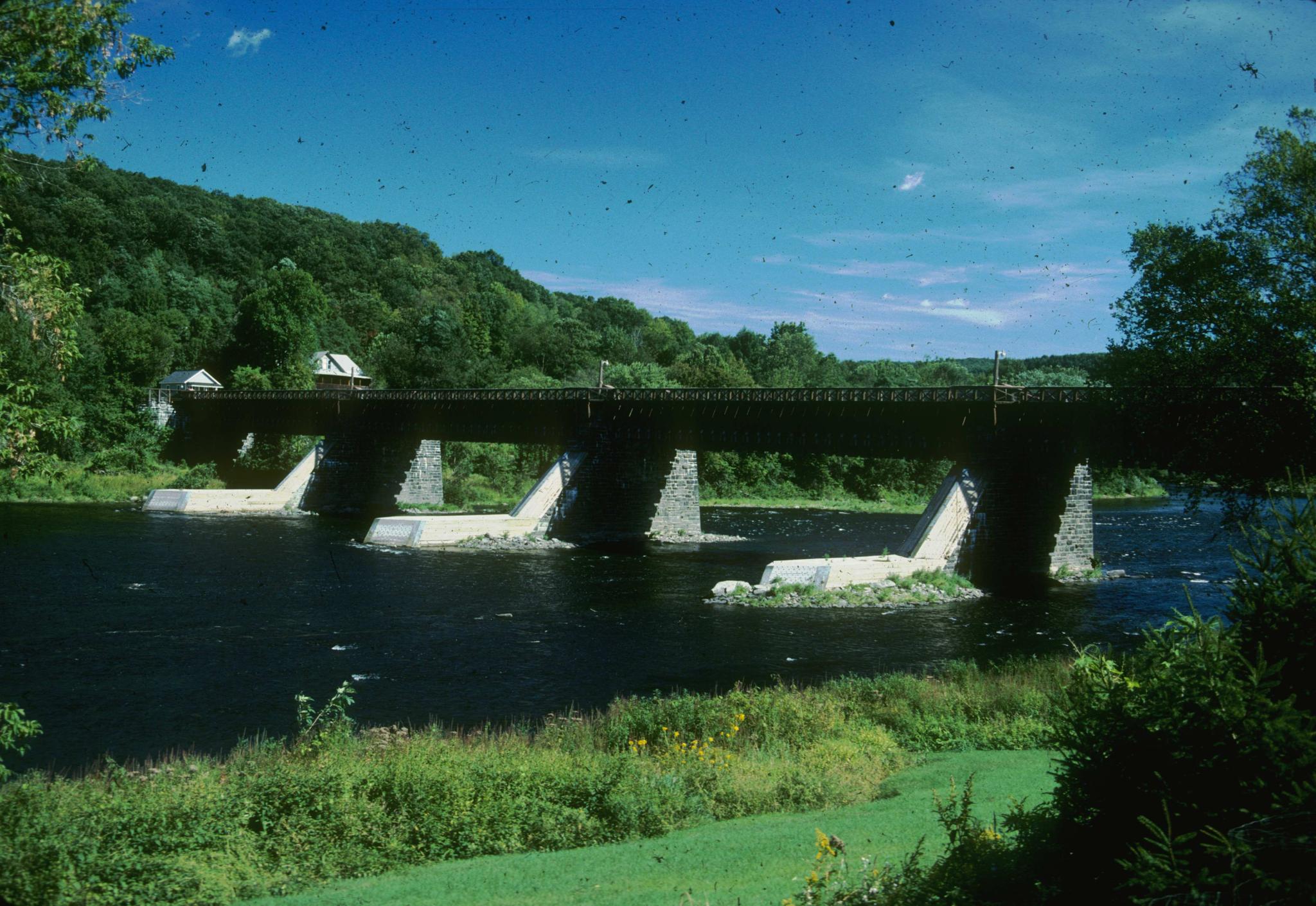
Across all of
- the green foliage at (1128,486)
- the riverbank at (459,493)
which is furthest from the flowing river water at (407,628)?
the green foliage at (1128,486)

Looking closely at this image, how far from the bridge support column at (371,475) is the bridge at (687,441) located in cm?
11

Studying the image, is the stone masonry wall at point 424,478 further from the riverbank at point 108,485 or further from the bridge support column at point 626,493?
the bridge support column at point 626,493

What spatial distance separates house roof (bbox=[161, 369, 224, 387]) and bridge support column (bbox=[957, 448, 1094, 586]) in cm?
7204

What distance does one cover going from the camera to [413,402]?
67625mm

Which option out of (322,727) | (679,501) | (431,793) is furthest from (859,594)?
(431,793)

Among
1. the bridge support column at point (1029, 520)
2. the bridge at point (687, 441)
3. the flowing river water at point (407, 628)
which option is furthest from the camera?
the bridge support column at point (1029, 520)

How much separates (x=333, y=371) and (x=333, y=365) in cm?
77

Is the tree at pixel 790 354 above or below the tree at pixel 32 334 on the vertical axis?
above

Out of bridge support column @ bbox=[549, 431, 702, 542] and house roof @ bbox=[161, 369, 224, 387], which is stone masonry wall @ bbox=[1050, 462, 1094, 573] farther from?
house roof @ bbox=[161, 369, 224, 387]

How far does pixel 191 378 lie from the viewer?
8588cm

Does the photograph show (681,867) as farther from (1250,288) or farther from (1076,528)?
(1076,528)

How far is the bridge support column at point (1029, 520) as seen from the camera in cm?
3984

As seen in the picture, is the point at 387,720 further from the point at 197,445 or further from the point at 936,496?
the point at 197,445

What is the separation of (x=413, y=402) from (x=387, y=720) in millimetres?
51490
